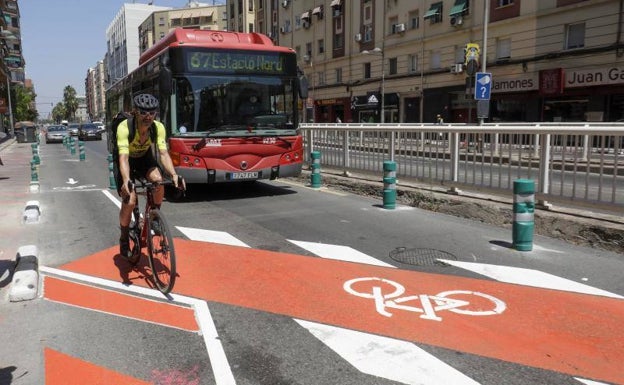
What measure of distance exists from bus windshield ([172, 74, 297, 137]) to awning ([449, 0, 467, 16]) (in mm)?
22166

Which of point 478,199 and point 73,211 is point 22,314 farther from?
point 478,199

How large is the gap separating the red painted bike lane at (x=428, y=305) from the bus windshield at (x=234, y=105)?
4543 mm

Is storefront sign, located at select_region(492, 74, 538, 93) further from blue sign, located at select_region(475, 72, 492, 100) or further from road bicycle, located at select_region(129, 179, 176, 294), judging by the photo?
road bicycle, located at select_region(129, 179, 176, 294)

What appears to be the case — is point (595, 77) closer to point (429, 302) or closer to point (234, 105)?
point (234, 105)

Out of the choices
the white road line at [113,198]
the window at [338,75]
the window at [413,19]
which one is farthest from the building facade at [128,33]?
the white road line at [113,198]

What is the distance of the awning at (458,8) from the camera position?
99.3ft

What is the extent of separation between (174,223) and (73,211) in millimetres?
2840

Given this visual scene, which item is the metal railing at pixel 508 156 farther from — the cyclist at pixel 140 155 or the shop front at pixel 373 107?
Answer: the shop front at pixel 373 107

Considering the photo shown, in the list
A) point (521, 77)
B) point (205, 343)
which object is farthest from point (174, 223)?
point (521, 77)

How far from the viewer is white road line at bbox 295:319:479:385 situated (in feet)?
11.5

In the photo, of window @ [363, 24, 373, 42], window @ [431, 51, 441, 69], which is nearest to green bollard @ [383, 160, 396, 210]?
window @ [431, 51, 441, 69]

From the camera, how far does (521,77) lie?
89.7 ft

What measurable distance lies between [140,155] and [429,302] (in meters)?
3.33

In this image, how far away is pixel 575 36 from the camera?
81.5 feet
